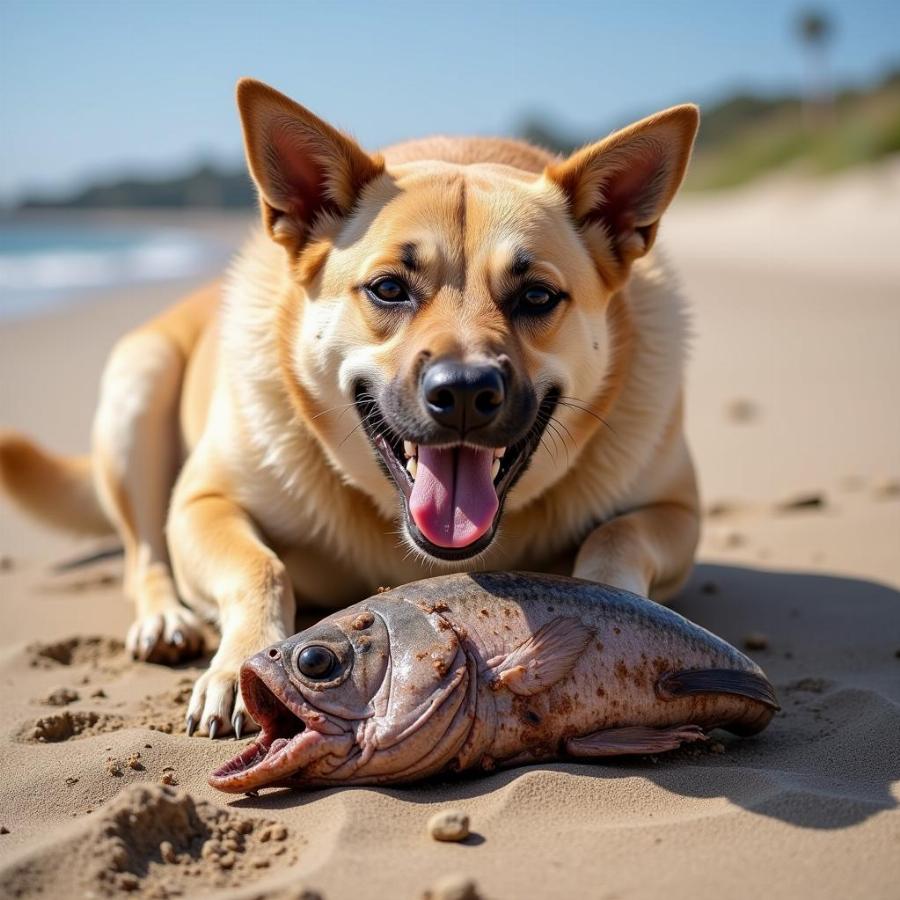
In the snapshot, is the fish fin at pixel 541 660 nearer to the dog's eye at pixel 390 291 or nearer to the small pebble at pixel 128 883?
the small pebble at pixel 128 883

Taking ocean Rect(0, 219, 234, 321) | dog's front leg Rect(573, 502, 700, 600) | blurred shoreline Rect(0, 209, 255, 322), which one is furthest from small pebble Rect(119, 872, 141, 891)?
ocean Rect(0, 219, 234, 321)

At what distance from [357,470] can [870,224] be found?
2090cm

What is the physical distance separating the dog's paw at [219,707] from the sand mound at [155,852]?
1.58ft

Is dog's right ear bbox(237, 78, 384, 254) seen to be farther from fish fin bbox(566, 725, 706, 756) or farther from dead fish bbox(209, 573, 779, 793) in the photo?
fish fin bbox(566, 725, 706, 756)

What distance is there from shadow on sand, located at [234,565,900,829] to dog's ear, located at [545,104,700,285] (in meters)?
1.20

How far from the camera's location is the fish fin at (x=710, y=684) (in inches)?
93.2

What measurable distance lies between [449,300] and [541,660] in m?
1.02

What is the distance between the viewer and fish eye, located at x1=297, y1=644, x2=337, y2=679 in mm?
2229

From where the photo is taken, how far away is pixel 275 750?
7.37ft

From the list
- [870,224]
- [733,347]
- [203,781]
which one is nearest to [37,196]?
[870,224]

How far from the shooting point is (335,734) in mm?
2209

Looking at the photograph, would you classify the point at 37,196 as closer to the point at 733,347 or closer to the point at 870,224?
the point at 870,224

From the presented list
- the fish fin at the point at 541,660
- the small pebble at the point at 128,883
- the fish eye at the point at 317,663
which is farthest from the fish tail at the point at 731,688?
the small pebble at the point at 128,883

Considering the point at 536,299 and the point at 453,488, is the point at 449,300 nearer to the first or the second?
the point at 536,299
